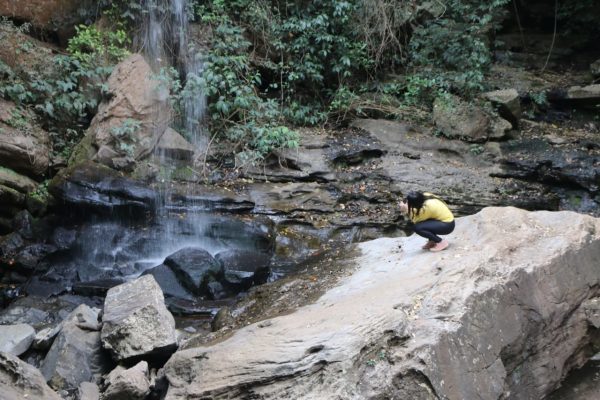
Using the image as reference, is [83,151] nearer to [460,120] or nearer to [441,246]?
[441,246]

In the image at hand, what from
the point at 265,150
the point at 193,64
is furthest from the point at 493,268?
the point at 193,64

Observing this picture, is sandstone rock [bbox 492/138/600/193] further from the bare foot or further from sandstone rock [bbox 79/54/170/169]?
→ sandstone rock [bbox 79/54/170/169]

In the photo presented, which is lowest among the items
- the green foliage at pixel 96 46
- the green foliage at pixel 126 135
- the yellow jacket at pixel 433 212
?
the yellow jacket at pixel 433 212

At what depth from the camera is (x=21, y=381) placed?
4359mm

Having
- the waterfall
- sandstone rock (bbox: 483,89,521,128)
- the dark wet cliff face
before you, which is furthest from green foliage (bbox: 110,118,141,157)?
the dark wet cliff face

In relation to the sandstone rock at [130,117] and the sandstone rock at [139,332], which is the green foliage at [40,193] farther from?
the sandstone rock at [139,332]

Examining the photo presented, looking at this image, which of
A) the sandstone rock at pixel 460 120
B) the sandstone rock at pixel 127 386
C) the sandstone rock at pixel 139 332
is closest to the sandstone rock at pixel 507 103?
the sandstone rock at pixel 460 120

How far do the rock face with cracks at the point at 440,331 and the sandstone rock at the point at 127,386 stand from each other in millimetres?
420

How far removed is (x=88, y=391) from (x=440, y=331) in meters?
3.35

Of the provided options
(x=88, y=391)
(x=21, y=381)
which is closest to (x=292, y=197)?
(x=88, y=391)

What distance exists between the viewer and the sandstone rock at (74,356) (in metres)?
5.27

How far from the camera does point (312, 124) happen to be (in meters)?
12.1

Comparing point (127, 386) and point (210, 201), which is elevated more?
point (210, 201)

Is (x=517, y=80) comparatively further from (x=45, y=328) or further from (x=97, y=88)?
(x=45, y=328)
